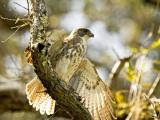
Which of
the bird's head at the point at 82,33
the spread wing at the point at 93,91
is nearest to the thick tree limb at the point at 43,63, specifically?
the bird's head at the point at 82,33

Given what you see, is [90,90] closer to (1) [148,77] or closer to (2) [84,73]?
(2) [84,73]

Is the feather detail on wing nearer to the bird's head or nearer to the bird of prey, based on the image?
the bird of prey

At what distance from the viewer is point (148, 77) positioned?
7.50 metres

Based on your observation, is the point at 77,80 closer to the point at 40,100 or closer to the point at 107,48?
the point at 40,100

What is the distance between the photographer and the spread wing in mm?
5105

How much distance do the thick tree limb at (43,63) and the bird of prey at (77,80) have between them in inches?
10.2

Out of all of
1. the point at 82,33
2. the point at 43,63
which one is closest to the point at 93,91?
the point at 82,33

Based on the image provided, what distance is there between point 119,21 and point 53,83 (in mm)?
5164

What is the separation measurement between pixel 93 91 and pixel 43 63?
1.68 m

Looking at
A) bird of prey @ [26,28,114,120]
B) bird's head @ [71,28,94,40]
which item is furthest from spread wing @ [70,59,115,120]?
bird's head @ [71,28,94,40]

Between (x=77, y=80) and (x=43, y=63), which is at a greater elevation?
(x=43, y=63)

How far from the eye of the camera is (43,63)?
363 cm

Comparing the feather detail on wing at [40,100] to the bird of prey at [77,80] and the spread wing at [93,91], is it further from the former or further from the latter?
the spread wing at [93,91]

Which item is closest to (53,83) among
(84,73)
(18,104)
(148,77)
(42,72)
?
(42,72)
